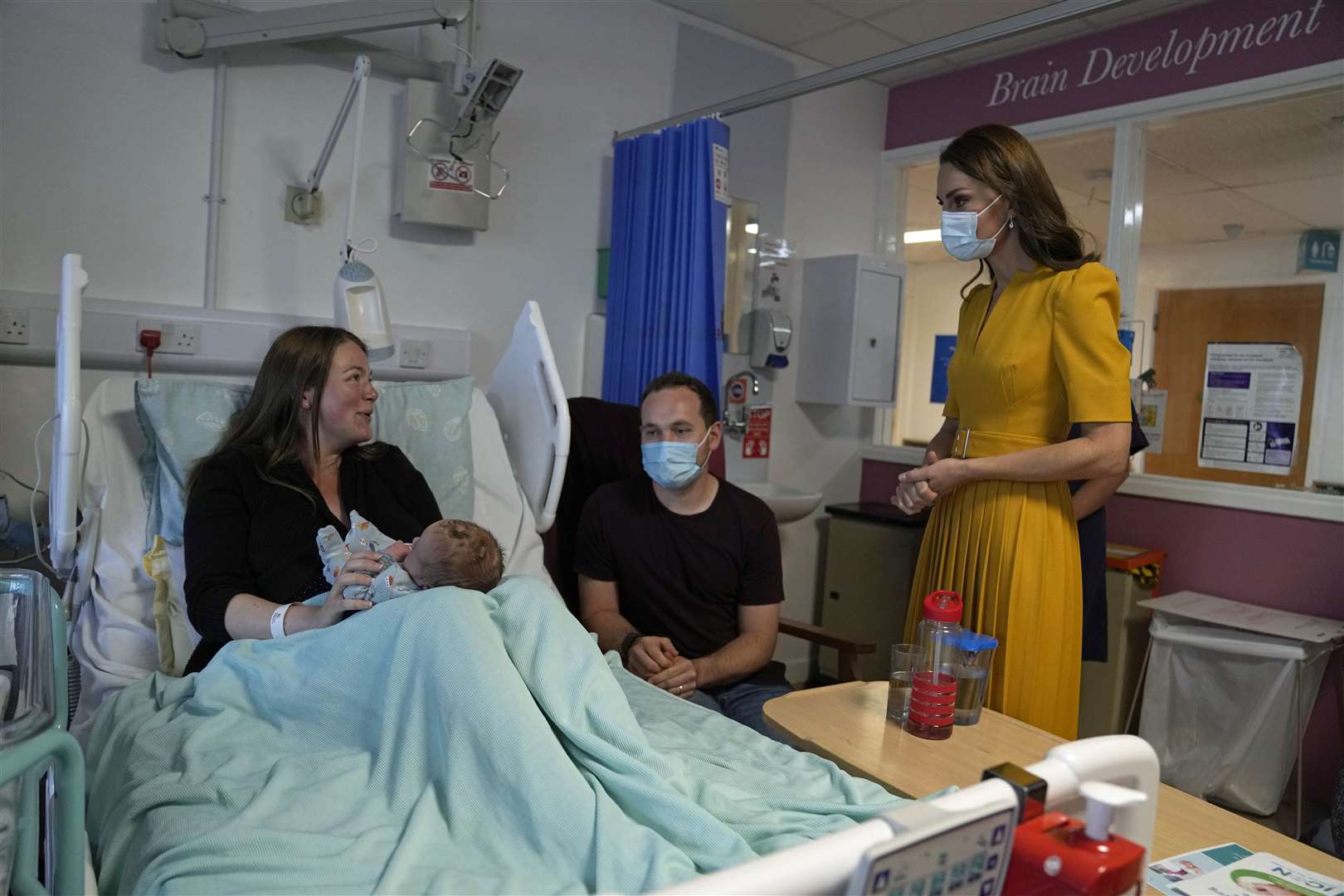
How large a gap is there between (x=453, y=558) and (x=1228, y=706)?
8.05 feet

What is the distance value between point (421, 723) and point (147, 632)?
3.45 feet

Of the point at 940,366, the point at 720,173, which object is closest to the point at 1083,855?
the point at 720,173

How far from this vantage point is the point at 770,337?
386 cm

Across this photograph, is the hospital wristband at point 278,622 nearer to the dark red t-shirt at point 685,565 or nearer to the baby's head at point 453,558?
the baby's head at point 453,558

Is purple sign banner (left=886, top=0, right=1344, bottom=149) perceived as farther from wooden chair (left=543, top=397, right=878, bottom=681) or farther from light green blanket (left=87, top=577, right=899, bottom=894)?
light green blanket (left=87, top=577, right=899, bottom=894)

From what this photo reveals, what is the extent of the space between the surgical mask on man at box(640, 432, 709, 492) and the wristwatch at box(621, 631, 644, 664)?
0.37 m

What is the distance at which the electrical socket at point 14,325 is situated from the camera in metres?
2.46

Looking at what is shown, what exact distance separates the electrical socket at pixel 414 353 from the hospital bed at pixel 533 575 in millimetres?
313

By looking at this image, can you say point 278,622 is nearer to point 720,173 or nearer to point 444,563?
point 444,563

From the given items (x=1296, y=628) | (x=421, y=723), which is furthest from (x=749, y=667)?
(x=1296, y=628)

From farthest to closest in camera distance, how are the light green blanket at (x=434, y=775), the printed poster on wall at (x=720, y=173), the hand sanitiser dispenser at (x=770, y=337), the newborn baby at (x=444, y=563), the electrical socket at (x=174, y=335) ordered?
1. the hand sanitiser dispenser at (x=770, y=337)
2. the printed poster on wall at (x=720, y=173)
3. the electrical socket at (x=174, y=335)
4. the newborn baby at (x=444, y=563)
5. the light green blanket at (x=434, y=775)

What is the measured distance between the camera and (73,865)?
934 millimetres

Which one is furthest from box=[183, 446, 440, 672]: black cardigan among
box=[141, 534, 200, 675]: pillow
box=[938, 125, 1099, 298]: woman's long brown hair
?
box=[938, 125, 1099, 298]: woman's long brown hair

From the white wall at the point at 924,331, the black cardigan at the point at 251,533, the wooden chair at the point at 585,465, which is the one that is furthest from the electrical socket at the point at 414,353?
the white wall at the point at 924,331
